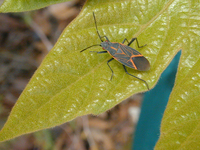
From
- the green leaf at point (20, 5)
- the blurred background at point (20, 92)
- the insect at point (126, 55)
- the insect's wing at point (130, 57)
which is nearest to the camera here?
the green leaf at point (20, 5)

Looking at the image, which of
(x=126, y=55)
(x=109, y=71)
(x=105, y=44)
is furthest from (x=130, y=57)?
(x=109, y=71)

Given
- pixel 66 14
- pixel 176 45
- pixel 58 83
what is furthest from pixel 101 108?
pixel 66 14

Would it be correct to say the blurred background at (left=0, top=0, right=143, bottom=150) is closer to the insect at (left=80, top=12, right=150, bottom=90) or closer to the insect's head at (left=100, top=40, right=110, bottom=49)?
the insect at (left=80, top=12, right=150, bottom=90)

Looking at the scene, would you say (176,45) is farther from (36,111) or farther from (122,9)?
(36,111)

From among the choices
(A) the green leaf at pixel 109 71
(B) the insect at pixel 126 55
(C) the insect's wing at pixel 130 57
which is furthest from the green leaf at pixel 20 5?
(C) the insect's wing at pixel 130 57

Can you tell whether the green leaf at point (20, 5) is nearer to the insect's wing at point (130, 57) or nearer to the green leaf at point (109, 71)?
the green leaf at point (109, 71)

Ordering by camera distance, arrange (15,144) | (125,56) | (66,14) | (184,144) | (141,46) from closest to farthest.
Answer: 1. (184,144)
2. (141,46)
3. (125,56)
4. (15,144)
5. (66,14)
